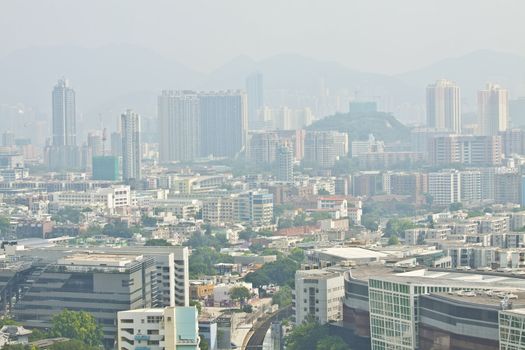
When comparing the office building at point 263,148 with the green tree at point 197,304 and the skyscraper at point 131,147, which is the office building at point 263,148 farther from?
the green tree at point 197,304

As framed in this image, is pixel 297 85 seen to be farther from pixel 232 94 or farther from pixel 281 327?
pixel 281 327

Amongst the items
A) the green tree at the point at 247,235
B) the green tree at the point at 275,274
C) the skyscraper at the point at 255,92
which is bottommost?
the green tree at the point at 275,274

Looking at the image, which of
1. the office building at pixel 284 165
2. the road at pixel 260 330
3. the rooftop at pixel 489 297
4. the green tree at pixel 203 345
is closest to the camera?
the rooftop at pixel 489 297

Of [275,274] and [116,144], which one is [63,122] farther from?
[275,274]

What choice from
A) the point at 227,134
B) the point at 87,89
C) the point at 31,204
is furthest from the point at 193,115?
the point at 87,89

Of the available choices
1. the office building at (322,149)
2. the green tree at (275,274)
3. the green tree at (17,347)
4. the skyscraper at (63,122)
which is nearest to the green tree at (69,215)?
the green tree at (275,274)

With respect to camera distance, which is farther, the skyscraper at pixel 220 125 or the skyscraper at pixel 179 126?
the skyscraper at pixel 220 125

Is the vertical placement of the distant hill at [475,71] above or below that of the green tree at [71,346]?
above

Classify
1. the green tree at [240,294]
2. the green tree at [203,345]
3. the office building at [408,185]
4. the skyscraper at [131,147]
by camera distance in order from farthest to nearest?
the skyscraper at [131,147] < the office building at [408,185] < the green tree at [240,294] < the green tree at [203,345]
